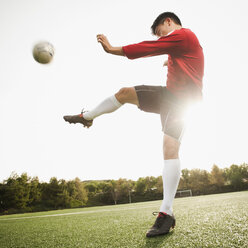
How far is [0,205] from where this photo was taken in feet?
127

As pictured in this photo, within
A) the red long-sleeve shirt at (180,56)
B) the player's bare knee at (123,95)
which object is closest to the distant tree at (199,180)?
the red long-sleeve shirt at (180,56)

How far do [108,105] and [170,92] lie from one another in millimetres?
786

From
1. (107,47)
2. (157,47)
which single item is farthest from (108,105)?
(157,47)

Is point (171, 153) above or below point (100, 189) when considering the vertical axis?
above

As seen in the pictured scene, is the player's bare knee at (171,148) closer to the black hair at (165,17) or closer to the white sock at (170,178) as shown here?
the white sock at (170,178)

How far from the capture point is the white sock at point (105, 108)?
2.36 metres

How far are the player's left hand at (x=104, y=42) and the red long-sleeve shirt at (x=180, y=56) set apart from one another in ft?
0.63

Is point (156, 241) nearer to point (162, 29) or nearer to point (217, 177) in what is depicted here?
point (162, 29)

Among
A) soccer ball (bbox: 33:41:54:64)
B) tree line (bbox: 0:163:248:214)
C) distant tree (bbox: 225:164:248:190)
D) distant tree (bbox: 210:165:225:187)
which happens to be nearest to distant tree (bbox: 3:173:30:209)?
tree line (bbox: 0:163:248:214)

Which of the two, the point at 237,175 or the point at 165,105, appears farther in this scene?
the point at 237,175

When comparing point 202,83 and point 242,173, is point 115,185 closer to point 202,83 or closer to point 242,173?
point 242,173

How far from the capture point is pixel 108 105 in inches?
93.9

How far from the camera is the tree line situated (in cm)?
4106

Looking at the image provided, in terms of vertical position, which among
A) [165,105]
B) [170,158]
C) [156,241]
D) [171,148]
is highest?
[165,105]
